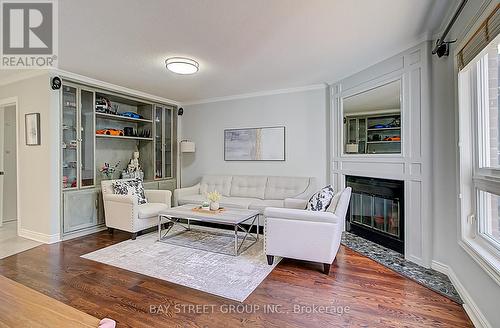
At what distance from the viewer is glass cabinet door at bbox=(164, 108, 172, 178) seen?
5.67 m

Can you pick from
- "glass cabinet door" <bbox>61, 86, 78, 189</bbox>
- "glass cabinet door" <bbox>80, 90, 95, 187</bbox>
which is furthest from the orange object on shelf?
"glass cabinet door" <bbox>61, 86, 78, 189</bbox>

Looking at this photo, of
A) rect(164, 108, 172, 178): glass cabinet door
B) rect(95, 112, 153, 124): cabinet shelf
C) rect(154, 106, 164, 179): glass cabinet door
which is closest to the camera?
rect(95, 112, 153, 124): cabinet shelf

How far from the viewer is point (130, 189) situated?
163 inches

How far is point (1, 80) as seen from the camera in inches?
160

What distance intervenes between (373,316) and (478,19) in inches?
87.9

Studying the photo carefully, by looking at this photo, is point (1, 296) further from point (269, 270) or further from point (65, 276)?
point (269, 270)

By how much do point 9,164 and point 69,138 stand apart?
1817 millimetres

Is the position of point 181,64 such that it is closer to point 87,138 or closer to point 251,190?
A: point 87,138

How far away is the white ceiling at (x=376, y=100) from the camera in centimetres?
306

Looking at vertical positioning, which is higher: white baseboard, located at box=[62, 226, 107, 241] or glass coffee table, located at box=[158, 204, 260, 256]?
glass coffee table, located at box=[158, 204, 260, 256]

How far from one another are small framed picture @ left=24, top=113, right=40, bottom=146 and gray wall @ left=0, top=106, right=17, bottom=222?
4.35 feet

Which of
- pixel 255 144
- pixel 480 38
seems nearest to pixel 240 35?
pixel 480 38

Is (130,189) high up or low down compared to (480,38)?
down

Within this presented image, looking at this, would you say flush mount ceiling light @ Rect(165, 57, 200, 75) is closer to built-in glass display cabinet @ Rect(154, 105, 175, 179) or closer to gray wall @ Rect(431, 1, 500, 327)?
built-in glass display cabinet @ Rect(154, 105, 175, 179)
